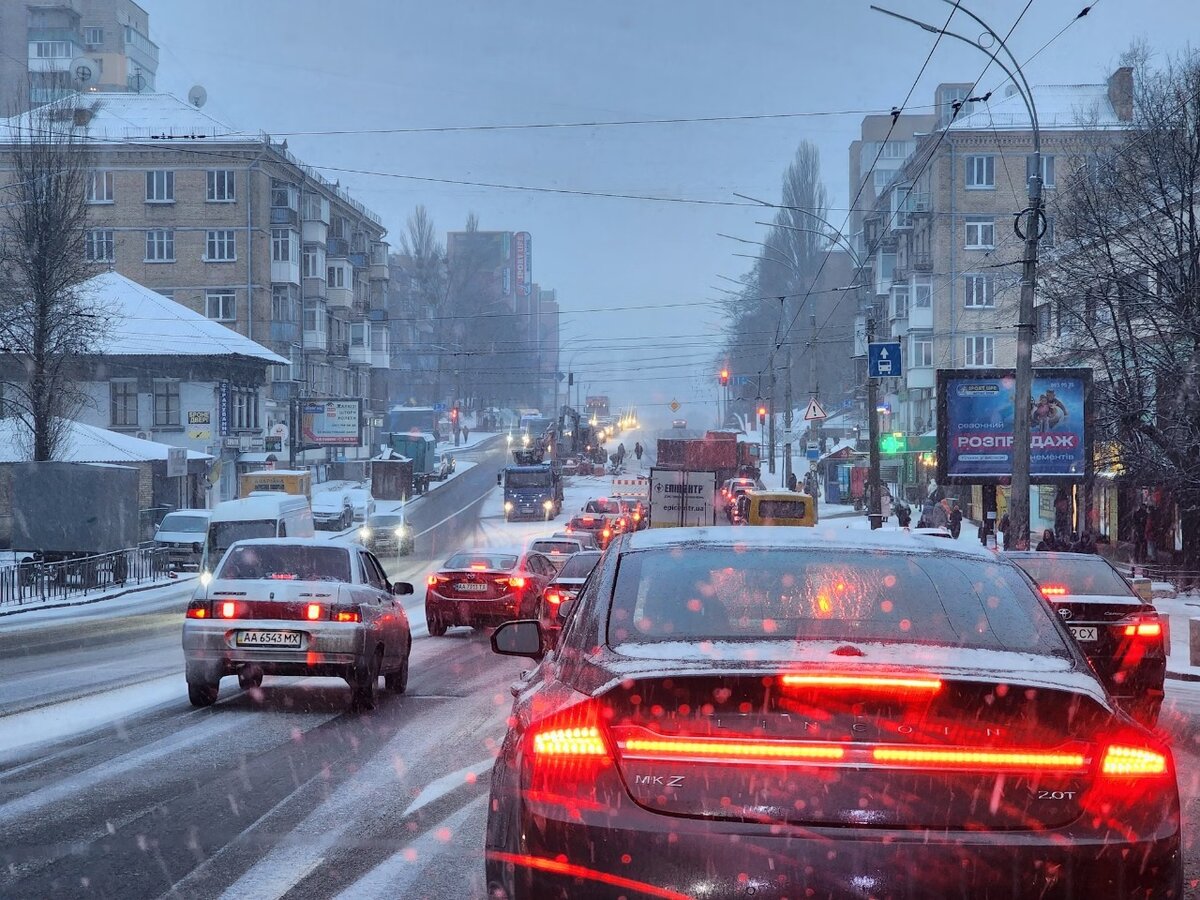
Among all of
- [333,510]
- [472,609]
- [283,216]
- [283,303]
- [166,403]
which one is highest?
[283,216]

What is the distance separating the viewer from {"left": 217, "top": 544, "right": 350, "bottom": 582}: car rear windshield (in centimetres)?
1341

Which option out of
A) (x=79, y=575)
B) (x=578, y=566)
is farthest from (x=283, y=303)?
(x=578, y=566)

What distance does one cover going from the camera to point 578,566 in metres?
21.2

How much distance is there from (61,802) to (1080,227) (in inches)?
1262

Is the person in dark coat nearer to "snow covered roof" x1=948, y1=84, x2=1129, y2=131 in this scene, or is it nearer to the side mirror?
the side mirror

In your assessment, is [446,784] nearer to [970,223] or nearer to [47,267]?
[47,267]

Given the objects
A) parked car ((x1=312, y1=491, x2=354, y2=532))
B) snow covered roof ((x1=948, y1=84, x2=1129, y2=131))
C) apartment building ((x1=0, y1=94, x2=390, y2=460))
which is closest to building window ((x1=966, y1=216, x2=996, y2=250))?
snow covered roof ((x1=948, y1=84, x2=1129, y2=131))

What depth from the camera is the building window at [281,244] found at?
3157 inches

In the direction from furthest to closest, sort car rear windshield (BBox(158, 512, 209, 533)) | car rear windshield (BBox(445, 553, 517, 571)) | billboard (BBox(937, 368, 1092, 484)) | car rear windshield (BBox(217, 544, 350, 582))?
car rear windshield (BBox(158, 512, 209, 533)), billboard (BBox(937, 368, 1092, 484)), car rear windshield (BBox(445, 553, 517, 571)), car rear windshield (BBox(217, 544, 350, 582))

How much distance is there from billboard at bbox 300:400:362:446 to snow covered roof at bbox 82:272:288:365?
10.2 meters

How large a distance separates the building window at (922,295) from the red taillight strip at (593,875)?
71.9m

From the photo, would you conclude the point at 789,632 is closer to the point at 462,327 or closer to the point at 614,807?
the point at 614,807

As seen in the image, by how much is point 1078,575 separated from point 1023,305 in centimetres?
1080

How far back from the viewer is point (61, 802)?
7.98 m
